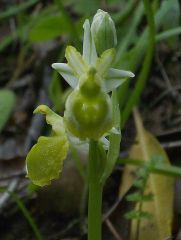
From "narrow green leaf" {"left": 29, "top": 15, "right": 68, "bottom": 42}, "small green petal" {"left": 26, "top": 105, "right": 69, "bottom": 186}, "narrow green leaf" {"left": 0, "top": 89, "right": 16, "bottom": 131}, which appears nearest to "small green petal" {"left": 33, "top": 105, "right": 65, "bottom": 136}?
"small green petal" {"left": 26, "top": 105, "right": 69, "bottom": 186}

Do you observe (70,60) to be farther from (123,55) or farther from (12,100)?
(12,100)

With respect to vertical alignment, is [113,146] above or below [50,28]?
below

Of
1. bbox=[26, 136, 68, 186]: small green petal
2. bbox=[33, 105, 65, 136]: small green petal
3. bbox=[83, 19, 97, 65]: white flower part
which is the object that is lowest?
bbox=[26, 136, 68, 186]: small green petal

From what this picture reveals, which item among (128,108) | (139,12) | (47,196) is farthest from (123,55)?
(47,196)

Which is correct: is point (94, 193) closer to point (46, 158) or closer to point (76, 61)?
point (46, 158)

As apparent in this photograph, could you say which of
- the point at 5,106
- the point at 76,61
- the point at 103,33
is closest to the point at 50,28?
the point at 5,106

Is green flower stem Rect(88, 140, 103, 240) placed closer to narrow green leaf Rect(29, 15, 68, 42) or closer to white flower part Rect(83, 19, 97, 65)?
white flower part Rect(83, 19, 97, 65)
